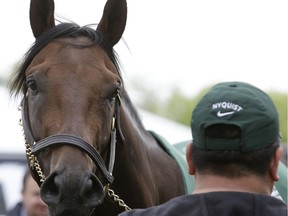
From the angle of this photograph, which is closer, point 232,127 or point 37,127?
point 232,127

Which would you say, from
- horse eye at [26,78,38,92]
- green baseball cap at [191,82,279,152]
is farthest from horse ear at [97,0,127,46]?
green baseball cap at [191,82,279,152]

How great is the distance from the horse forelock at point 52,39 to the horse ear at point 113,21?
7 centimetres

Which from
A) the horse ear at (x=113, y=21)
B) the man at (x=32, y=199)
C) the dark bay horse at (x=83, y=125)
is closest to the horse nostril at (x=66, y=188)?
the dark bay horse at (x=83, y=125)

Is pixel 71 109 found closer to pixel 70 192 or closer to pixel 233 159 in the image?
pixel 70 192

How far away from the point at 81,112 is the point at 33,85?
0.40m

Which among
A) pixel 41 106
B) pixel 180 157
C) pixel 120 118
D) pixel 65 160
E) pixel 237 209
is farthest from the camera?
pixel 180 157

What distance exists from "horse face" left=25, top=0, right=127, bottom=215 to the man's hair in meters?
1.44

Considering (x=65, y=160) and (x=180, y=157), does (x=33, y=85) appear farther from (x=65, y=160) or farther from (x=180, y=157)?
(x=180, y=157)

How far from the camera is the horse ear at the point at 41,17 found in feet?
15.8

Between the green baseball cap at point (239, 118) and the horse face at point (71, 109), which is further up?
the green baseball cap at point (239, 118)

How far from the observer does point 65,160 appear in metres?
4.06

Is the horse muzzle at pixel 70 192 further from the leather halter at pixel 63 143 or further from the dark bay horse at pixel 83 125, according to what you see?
Answer: the leather halter at pixel 63 143

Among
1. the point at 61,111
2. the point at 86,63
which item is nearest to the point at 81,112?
the point at 61,111

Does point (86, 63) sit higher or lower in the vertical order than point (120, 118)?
higher
